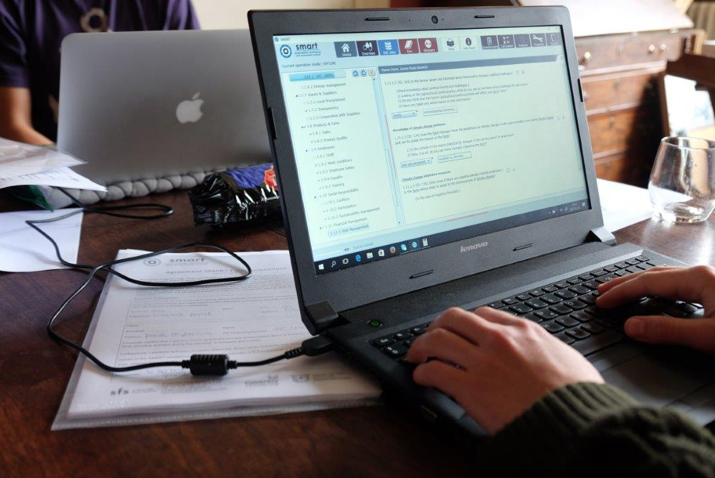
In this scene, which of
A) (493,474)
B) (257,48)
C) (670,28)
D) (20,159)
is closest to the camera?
(493,474)

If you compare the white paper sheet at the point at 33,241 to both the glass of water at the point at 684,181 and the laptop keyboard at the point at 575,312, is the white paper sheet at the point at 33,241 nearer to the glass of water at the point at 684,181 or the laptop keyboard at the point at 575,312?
the laptop keyboard at the point at 575,312

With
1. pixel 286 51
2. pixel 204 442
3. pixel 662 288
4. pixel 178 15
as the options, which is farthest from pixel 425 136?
pixel 178 15

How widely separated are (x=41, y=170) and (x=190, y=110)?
0.27 m

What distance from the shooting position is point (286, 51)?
0.62 meters

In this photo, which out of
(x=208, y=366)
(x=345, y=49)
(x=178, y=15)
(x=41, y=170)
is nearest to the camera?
(x=208, y=366)

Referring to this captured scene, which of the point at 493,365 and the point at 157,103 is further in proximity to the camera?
the point at 157,103

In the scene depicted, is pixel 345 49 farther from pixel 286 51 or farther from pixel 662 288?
pixel 662 288

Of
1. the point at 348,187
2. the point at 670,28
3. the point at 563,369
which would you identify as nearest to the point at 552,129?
the point at 348,187

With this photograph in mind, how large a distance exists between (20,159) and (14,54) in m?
1.05

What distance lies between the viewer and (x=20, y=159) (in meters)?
0.99

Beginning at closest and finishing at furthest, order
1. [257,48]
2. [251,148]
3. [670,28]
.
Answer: [257,48]
[251,148]
[670,28]

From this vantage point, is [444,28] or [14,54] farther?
[14,54]

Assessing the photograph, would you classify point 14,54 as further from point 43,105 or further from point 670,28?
point 670,28

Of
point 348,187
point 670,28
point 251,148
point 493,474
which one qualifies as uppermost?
point 670,28
